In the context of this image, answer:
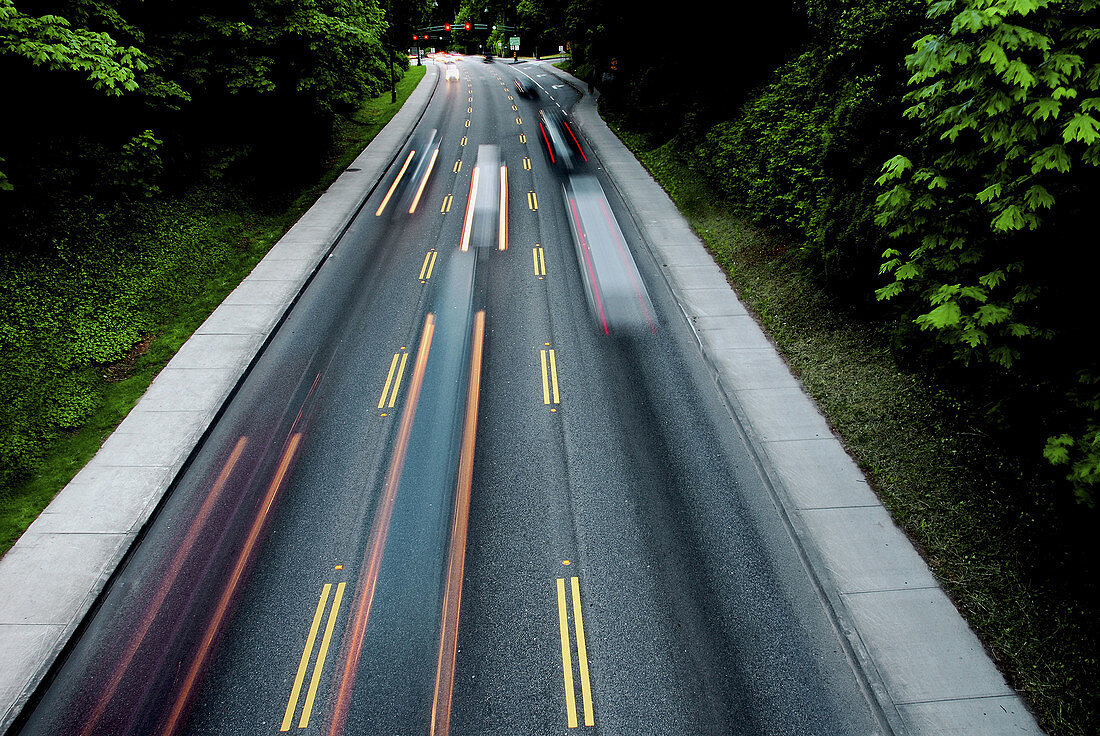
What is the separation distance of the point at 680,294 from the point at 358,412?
29.8 ft

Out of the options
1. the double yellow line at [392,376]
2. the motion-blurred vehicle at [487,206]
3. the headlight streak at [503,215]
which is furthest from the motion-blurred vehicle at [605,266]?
the double yellow line at [392,376]

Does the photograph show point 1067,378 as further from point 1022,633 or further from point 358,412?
point 358,412

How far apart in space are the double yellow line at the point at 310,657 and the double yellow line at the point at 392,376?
4251mm

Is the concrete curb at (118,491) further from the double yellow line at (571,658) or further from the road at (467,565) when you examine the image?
the double yellow line at (571,658)

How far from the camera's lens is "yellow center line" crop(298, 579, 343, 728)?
639 centimetres

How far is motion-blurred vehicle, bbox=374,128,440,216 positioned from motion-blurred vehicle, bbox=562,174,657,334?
6.45 m

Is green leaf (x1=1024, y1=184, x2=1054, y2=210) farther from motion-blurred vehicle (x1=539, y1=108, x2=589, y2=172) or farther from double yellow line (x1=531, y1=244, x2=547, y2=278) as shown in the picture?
motion-blurred vehicle (x1=539, y1=108, x2=589, y2=172)

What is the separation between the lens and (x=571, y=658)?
689 centimetres

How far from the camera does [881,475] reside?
923cm

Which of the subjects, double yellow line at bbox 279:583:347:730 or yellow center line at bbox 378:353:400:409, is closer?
double yellow line at bbox 279:583:347:730

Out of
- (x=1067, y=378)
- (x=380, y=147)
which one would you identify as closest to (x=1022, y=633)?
(x=1067, y=378)

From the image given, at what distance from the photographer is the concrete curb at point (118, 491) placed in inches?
284

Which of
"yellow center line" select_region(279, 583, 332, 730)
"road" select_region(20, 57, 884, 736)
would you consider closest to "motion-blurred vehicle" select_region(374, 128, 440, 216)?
"road" select_region(20, 57, 884, 736)

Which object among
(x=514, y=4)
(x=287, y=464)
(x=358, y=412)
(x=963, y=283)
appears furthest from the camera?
(x=514, y=4)
